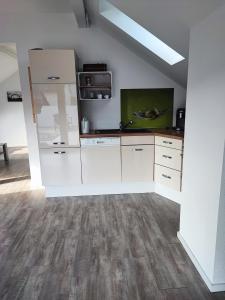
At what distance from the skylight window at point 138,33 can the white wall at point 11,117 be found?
506cm

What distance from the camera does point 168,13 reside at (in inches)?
68.1

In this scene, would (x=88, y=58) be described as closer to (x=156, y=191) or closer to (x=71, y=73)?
(x=71, y=73)

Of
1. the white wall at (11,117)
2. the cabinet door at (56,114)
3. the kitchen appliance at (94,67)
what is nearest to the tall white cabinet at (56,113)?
the cabinet door at (56,114)

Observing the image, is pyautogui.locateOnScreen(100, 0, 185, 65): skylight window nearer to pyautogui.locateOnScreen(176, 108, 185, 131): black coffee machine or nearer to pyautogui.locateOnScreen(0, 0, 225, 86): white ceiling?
pyautogui.locateOnScreen(0, 0, 225, 86): white ceiling

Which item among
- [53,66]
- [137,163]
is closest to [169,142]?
[137,163]

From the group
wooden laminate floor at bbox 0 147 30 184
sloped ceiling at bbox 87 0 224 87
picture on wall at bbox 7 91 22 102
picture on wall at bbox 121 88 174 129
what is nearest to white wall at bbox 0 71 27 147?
picture on wall at bbox 7 91 22 102

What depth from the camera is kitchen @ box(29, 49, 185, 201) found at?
296 centimetres

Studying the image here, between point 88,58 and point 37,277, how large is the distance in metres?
3.01

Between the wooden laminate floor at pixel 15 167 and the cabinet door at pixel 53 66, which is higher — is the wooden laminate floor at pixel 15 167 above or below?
below

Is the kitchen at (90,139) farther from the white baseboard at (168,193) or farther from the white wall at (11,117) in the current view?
Result: the white wall at (11,117)

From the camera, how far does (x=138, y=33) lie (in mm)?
2713

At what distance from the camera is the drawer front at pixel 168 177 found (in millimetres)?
2975

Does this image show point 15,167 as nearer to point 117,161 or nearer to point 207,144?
point 117,161

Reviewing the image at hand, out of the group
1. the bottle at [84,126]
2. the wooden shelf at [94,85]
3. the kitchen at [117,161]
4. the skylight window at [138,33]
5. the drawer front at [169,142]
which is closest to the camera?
the kitchen at [117,161]
